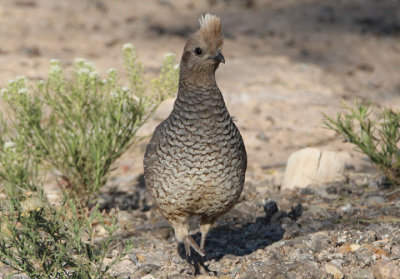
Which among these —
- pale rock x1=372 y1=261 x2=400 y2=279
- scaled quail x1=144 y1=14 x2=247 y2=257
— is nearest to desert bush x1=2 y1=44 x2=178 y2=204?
scaled quail x1=144 y1=14 x2=247 y2=257

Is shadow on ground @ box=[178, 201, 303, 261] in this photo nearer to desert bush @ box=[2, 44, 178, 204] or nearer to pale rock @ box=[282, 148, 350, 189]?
pale rock @ box=[282, 148, 350, 189]

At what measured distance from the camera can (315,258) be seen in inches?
177

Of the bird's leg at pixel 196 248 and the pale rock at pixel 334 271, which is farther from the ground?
the bird's leg at pixel 196 248

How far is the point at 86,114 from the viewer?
5.27m

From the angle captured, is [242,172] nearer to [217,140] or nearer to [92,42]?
[217,140]

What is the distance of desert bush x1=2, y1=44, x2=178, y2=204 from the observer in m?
5.09

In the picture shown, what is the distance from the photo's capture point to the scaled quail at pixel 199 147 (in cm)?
421

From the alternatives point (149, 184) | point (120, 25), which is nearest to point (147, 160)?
point (149, 184)

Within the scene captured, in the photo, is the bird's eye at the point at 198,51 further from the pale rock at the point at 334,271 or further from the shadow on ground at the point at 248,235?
the pale rock at the point at 334,271

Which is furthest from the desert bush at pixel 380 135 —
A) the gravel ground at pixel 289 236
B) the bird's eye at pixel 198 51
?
the bird's eye at pixel 198 51

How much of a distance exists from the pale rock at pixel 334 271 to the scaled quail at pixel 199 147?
2.45ft

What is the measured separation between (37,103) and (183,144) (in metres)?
1.55

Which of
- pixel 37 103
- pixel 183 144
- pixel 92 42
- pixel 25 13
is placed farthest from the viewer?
pixel 25 13

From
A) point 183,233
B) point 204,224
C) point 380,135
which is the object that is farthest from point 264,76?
point 183,233
